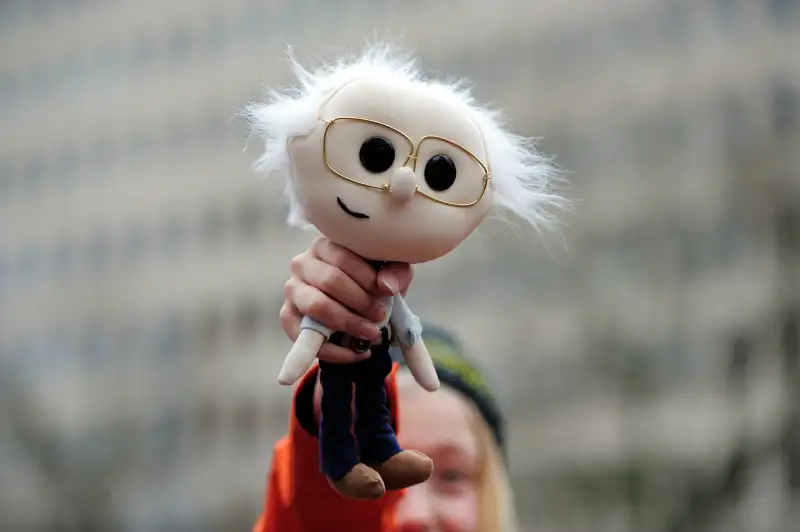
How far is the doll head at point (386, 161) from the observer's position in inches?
20.4

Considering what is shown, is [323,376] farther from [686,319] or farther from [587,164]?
[587,164]

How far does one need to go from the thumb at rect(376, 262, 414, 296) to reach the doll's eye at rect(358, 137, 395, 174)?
0.06 m

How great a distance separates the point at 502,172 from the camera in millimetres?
566

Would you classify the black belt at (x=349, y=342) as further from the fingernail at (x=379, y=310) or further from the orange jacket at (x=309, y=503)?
the orange jacket at (x=309, y=503)

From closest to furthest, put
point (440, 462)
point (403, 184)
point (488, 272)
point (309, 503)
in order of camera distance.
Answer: point (403, 184), point (309, 503), point (440, 462), point (488, 272)

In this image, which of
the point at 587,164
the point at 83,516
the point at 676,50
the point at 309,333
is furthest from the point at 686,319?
the point at 309,333

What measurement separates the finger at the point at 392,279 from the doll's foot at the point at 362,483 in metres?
0.11

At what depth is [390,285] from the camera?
1.76ft

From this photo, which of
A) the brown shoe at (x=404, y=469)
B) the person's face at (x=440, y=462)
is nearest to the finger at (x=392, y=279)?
the brown shoe at (x=404, y=469)

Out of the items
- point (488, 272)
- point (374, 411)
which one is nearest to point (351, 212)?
point (374, 411)

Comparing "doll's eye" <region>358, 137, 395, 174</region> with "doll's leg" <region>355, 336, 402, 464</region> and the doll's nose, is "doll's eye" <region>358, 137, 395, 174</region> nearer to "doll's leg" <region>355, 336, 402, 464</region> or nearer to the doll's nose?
the doll's nose

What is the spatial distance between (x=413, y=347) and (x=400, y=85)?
16cm

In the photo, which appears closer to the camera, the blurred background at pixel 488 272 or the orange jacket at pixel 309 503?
the orange jacket at pixel 309 503

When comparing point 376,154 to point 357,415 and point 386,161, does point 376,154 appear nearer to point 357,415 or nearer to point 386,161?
point 386,161
